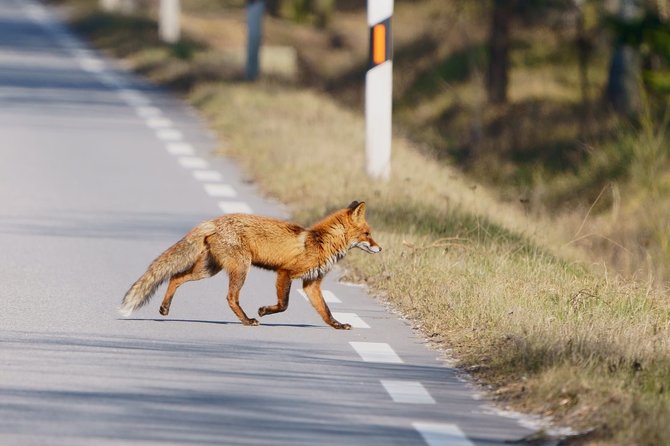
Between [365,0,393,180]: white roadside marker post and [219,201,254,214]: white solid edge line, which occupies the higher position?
[365,0,393,180]: white roadside marker post

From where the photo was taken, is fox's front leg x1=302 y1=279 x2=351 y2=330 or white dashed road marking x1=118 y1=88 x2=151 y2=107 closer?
fox's front leg x1=302 y1=279 x2=351 y2=330

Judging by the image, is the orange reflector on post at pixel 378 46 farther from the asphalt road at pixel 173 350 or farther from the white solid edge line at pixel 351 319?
the white solid edge line at pixel 351 319

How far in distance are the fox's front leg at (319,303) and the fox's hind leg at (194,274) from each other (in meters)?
0.52

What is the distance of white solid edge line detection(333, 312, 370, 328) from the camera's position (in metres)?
A: 10.6

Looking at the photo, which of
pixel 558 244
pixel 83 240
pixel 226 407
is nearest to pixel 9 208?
pixel 83 240

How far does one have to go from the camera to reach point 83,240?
13.8 metres

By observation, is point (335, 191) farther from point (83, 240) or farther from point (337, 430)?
point (337, 430)

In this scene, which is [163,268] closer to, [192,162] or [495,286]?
[495,286]

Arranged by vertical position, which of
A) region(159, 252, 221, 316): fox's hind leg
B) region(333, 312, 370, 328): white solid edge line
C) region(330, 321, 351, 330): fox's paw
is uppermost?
region(159, 252, 221, 316): fox's hind leg

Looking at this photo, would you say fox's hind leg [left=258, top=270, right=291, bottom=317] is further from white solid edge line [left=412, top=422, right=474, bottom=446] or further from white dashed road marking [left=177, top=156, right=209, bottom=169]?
white dashed road marking [left=177, top=156, right=209, bottom=169]

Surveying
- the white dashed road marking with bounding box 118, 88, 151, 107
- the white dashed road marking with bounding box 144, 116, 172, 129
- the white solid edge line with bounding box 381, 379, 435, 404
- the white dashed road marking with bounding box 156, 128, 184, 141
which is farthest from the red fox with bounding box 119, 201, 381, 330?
the white dashed road marking with bounding box 118, 88, 151, 107

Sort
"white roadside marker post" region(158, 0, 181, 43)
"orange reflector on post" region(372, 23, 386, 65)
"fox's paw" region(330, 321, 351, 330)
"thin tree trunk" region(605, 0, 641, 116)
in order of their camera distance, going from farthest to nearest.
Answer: "white roadside marker post" region(158, 0, 181, 43) < "thin tree trunk" region(605, 0, 641, 116) < "orange reflector on post" region(372, 23, 386, 65) < "fox's paw" region(330, 321, 351, 330)

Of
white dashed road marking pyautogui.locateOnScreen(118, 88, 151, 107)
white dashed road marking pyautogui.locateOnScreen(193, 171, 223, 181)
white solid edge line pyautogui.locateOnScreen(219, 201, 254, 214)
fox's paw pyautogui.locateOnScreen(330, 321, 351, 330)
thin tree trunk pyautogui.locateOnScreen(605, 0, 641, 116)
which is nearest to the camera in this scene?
fox's paw pyautogui.locateOnScreen(330, 321, 351, 330)

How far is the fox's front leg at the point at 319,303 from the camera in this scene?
34.3ft
